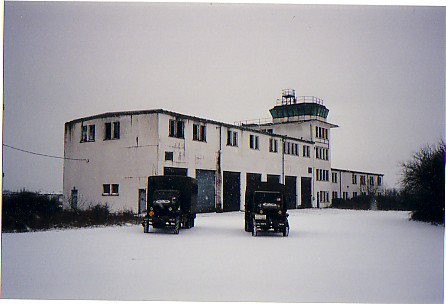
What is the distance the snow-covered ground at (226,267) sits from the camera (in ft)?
27.8

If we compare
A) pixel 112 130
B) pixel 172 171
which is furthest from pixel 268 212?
pixel 112 130

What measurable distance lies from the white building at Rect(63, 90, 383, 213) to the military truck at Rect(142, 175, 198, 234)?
1.31 metres

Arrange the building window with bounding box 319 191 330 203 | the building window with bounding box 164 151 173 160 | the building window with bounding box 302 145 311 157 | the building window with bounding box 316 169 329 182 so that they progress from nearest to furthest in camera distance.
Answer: the building window with bounding box 164 151 173 160 < the building window with bounding box 316 169 329 182 < the building window with bounding box 319 191 330 203 < the building window with bounding box 302 145 311 157

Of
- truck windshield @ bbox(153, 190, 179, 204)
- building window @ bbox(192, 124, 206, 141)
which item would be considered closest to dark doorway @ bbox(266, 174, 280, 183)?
building window @ bbox(192, 124, 206, 141)

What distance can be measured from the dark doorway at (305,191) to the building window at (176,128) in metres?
6.84

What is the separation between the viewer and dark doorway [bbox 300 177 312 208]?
72.4 ft

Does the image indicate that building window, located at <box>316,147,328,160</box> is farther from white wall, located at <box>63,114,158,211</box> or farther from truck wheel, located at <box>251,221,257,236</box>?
truck wheel, located at <box>251,221,257,236</box>

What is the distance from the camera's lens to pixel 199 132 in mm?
18641

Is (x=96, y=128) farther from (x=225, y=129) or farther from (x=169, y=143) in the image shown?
(x=225, y=129)

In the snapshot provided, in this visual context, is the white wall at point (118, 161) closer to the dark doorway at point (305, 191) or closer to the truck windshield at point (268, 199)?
the truck windshield at point (268, 199)

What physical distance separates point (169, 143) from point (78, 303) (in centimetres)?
1054

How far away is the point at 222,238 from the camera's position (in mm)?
13078

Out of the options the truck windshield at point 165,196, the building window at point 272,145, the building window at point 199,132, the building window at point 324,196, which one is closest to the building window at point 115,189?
the truck windshield at point 165,196

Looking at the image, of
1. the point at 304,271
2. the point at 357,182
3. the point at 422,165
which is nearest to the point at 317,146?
the point at 357,182
